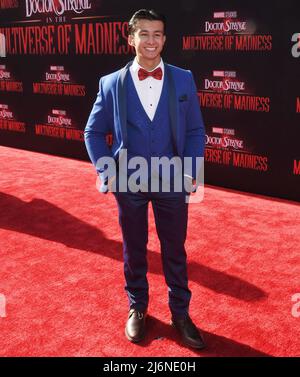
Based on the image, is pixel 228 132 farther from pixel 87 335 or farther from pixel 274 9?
pixel 87 335

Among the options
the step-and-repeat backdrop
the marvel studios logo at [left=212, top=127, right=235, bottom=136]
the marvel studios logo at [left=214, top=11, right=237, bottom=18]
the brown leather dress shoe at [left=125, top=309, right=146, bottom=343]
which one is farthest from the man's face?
the marvel studios logo at [left=212, top=127, right=235, bottom=136]

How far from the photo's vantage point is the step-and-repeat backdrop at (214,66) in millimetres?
5086

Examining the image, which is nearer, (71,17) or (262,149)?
(262,149)

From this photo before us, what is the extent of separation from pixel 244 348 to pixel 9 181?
13.9 feet

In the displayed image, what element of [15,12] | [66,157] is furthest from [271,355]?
[15,12]

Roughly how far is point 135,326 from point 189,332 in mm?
317

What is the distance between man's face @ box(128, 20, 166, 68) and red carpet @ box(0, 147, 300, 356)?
1.58 meters

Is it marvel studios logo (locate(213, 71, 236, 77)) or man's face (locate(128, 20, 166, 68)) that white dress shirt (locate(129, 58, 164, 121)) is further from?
marvel studios logo (locate(213, 71, 236, 77))

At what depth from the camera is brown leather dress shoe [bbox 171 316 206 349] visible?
103 inches

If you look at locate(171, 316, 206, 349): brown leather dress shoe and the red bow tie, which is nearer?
the red bow tie

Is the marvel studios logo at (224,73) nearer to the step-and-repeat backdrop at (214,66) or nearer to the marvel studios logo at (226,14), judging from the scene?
the step-and-repeat backdrop at (214,66)

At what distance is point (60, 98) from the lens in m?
7.36

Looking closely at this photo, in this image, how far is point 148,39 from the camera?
234cm

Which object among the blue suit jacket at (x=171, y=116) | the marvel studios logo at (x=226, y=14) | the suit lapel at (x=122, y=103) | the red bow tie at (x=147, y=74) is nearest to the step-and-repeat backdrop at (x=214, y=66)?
the marvel studios logo at (x=226, y=14)
